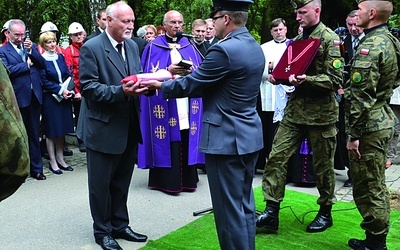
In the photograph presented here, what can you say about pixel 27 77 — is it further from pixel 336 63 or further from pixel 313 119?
pixel 336 63

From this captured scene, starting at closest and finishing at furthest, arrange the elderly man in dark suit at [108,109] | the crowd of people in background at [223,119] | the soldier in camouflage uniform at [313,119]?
the crowd of people in background at [223,119] < the elderly man in dark suit at [108,109] < the soldier in camouflage uniform at [313,119]

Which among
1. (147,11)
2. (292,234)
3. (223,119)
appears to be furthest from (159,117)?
(147,11)

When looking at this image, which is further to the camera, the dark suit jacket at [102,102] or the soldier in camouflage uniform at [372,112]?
the dark suit jacket at [102,102]

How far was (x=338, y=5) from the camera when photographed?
39.1ft

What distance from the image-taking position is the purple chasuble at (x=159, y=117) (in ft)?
19.6

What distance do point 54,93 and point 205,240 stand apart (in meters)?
3.64

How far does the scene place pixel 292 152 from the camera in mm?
4738

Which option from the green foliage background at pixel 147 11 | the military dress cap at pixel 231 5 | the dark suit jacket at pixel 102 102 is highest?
the green foliage background at pixel 147 11

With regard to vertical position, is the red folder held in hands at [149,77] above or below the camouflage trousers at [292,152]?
above

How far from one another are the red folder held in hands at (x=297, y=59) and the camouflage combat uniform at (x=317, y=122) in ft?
0.33

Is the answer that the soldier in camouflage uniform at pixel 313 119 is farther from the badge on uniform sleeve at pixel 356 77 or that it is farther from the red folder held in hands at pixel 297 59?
the badge on uniform sleeve at pixel 356 77

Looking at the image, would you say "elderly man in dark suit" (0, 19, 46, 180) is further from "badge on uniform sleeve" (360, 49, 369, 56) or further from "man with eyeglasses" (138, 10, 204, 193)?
"badge on uniform sleeve" (360, 49, 369, 56)

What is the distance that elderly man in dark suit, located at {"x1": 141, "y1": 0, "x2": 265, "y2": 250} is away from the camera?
3.48 metres

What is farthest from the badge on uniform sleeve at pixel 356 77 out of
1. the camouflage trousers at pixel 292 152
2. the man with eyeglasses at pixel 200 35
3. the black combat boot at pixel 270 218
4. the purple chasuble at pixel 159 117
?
the man with eyeglasses at pixel 200 35
